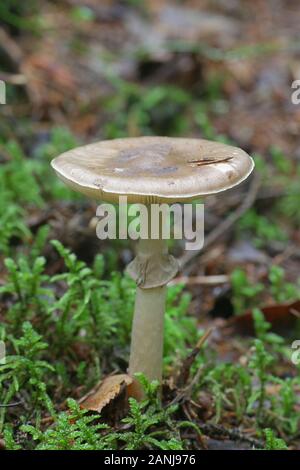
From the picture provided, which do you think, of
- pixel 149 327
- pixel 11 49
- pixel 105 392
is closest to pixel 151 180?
pixel 149 327

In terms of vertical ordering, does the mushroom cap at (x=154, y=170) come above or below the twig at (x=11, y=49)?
below

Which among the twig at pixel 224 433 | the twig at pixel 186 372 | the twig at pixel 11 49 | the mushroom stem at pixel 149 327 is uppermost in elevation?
the twig at pixel 11 49

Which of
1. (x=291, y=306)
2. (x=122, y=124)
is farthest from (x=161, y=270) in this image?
(x=122, y=124)

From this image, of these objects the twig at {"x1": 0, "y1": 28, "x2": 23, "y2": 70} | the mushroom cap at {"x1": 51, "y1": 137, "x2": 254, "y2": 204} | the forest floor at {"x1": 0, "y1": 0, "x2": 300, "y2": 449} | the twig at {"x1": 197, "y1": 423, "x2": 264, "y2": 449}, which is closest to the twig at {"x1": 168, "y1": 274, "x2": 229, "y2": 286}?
the forest floor at {"x1": 0, "y1": 0, "x2": 300, "y2": 449}

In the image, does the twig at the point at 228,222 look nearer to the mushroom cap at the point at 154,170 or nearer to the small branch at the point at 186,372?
the small branch at the point at 186,372

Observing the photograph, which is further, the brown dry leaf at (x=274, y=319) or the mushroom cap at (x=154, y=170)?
the brown dry leaf at (x=274, y=319)

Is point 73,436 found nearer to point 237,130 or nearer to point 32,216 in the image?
point 32,216

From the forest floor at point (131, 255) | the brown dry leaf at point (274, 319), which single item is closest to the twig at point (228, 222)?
the forest floor at point (131, 255)
